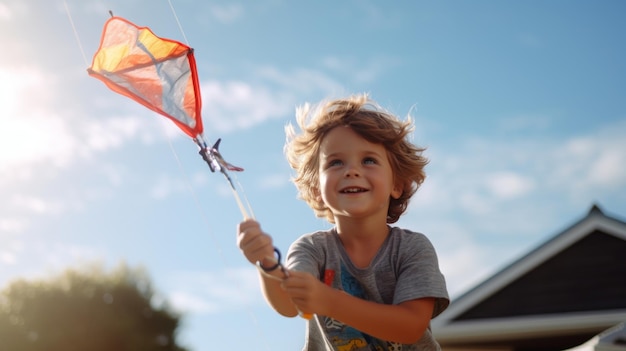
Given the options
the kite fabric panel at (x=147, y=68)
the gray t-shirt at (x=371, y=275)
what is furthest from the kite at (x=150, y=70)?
the gray t-shirt at (x=371, y=275)

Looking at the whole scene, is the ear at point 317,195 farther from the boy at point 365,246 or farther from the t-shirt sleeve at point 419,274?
the t-shirt sleeve at point 419,274

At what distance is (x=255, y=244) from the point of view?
2285 mm

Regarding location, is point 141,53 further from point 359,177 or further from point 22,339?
point 22,339

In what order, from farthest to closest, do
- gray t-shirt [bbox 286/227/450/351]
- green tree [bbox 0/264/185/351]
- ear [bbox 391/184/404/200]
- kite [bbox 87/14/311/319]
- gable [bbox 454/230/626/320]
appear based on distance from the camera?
1. green tree [bbox 0/264/185/351]
2. gable [bbox 454/230/626/320]
3. ear [bbox 391/184/404/200]
4. kite [bbox 87/14/311/319]
5. gray t-shirt [bbox 286/227/450/351]

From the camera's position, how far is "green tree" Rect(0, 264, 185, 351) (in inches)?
827

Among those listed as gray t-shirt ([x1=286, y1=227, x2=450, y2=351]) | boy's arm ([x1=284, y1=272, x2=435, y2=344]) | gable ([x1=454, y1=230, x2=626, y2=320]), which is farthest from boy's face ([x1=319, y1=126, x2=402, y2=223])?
gable ([x1=454, y1=230, x2=626, y2=320])

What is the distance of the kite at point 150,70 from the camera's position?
118 inches

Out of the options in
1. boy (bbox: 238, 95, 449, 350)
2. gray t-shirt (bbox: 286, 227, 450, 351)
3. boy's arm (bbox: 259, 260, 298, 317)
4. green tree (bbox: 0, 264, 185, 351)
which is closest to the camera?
boy's arm (bbox: 259, 260, 298, 317)

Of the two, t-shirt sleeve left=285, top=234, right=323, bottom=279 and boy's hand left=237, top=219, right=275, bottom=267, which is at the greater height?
t-shirt sleeve left=285, top=234, right=323, bottom=279

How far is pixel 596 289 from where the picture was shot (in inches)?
406

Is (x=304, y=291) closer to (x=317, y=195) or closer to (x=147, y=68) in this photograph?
(x=317, y=195)

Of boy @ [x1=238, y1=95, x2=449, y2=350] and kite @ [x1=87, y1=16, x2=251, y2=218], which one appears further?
kite @ [x1=87, y1=16, x2=251, y2=218]

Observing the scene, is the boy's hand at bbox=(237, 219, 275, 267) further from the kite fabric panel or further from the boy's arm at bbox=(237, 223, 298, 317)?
the kite fabric panel

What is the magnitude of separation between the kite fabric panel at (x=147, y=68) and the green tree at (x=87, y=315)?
19.1 metres
